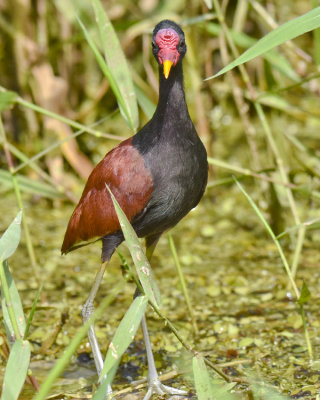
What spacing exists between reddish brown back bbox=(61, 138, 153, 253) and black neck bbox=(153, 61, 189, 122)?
0.53 ft

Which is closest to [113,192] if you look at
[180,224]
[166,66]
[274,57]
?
[166,66]

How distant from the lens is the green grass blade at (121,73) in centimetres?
259

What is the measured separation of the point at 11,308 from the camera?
1993 mm

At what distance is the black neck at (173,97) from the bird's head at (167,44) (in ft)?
0.26

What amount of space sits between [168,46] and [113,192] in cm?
49

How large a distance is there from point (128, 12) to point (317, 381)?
2862 millimetres

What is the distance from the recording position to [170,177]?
2273 mm

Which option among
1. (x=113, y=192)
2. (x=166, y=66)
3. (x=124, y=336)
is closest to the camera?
(x=124, y=336)

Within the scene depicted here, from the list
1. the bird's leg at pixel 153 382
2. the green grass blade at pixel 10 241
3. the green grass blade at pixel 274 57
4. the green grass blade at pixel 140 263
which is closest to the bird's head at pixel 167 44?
the green grass blade at pixel 140 263

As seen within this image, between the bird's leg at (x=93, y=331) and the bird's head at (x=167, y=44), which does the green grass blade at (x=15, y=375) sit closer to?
the bird's leg at (x=93, y=331)

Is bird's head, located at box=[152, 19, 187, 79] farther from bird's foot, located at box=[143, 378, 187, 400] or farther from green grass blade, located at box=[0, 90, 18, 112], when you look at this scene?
bird's foot, located at box=[143, 378, 187, 400]

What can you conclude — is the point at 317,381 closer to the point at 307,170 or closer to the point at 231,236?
the point at 307,170

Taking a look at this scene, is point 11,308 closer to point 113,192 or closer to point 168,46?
point 113,192

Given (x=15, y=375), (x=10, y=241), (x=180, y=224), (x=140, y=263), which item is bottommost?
(x=15, y=375)
